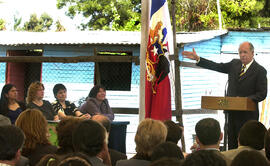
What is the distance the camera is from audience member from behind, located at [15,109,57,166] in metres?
4.75

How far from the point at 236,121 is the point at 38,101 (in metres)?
3.29

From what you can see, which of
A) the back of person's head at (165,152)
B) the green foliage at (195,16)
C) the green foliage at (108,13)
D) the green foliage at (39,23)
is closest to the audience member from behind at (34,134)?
the back of person's head at (165,152)

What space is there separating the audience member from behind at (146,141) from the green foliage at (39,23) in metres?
45.4

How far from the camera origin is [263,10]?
30672mm

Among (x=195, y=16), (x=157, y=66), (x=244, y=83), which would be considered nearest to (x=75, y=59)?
(x=157, y=66)

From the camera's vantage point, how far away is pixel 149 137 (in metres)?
4.22

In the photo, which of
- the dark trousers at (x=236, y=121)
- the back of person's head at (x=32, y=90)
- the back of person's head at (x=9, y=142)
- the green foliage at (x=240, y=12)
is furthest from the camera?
the green foliage at (x=240, y=12)

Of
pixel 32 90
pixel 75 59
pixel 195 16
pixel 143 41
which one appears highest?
pixel 195 16

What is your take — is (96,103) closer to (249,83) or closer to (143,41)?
(143,41)

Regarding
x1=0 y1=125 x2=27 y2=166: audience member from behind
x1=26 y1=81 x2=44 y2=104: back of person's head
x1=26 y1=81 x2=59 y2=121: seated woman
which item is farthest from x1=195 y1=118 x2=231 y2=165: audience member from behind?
x1=26 y1=81 x2=44 y2=104: back of person's head

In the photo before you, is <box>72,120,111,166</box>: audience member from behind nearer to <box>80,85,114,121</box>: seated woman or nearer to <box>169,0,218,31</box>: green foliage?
<box>80,85,114,121</box>: seated woman

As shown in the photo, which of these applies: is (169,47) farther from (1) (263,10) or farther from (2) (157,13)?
(1) (263,10)

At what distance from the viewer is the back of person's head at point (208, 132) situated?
4512 millimetres

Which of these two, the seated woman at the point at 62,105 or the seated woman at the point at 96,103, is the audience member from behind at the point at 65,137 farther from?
the seated woman at the point at 96,103
